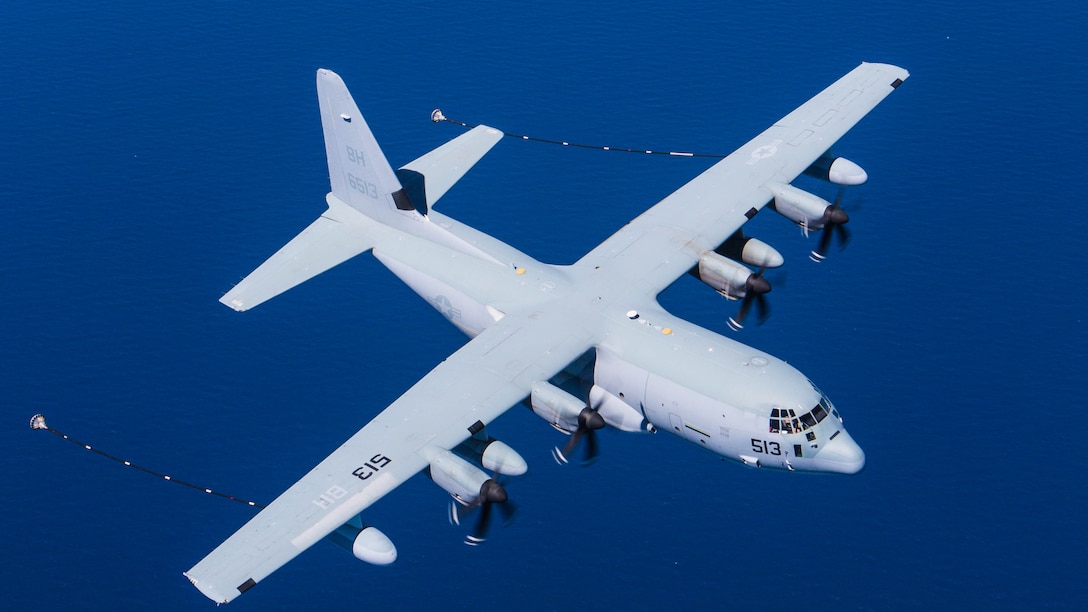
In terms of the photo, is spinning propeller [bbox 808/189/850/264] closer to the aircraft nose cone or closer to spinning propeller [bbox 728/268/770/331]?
spinning propeller [bbox 728/268/770/331]

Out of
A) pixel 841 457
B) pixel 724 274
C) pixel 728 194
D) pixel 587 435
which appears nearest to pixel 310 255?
pixel 587 435

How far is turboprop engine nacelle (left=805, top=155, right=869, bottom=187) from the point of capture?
78.6 metres

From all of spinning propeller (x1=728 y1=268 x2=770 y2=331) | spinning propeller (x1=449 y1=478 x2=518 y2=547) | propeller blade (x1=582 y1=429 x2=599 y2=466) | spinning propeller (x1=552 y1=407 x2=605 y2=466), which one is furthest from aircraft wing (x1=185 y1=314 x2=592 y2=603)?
spinning propeller (x1=728 y1=268 x2=770 y2=331)

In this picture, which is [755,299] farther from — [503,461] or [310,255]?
[310,255]

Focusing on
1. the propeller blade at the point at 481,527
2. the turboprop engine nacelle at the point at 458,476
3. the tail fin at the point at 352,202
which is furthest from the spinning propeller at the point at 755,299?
the propeller blade at the point at 481,527

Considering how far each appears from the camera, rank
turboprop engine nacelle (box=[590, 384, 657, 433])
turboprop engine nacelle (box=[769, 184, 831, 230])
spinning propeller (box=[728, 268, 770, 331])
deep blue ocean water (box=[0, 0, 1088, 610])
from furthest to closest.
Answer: deep blue ocean water (box=[0, 0, 1088, 610]), turboprop engine nacelle (box=[769, 184, 831, 230]), spinning propeller (box=[728, 268, 770, 331]), turboprop engine nacelle (box=[590, 384, 657, 433])

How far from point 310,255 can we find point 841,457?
108 ft

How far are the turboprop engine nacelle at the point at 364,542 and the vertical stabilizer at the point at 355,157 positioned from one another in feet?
78.7

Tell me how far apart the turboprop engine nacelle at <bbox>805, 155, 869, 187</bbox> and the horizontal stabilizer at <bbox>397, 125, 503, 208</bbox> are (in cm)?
2059

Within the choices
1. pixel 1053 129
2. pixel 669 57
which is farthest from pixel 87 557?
pixel 1053 129

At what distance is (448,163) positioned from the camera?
78500 mm

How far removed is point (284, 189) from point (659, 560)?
5046cm

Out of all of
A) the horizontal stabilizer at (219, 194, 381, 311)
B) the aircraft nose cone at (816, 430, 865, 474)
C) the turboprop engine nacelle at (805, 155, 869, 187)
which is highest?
the turboprop engine nacelle at (805, 155, 869, 187)

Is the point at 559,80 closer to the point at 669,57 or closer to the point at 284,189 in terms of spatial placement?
the point at 669,57
